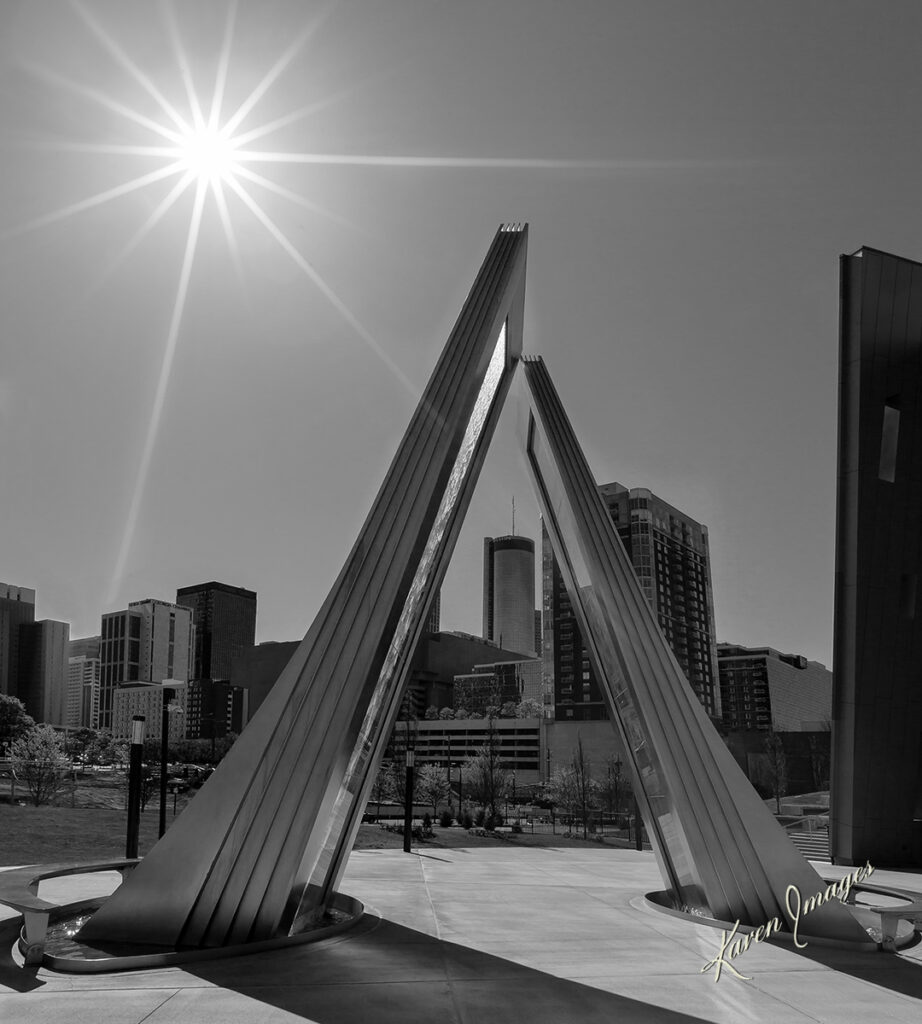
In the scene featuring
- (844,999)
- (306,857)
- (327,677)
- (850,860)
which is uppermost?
(327,677)

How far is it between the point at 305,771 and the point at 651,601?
103m

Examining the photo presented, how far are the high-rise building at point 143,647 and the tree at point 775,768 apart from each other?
148 metres

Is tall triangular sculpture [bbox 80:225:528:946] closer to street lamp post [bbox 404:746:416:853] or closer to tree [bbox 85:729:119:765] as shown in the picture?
street lamp post [bbox 404:746:416:853]

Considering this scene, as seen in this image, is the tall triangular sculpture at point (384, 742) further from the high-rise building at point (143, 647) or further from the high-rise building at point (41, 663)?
the high-rise building at point (41, 663)

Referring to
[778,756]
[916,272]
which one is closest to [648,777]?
[916,272]

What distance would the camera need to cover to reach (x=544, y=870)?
63.7ft

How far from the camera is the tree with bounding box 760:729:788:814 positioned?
60438mm

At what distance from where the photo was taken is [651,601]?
108m

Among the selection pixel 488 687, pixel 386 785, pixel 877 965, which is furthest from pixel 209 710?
pixel 877 965

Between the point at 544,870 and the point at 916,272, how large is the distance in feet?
53.1

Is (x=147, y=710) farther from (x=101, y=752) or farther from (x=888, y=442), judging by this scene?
(x=888, y=442)

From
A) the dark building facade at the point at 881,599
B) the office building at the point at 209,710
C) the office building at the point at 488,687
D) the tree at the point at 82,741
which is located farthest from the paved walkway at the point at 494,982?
the office building at the point at 209,710

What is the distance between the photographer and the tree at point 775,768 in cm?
6044

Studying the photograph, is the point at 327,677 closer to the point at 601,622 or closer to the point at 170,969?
the point at 170,969
